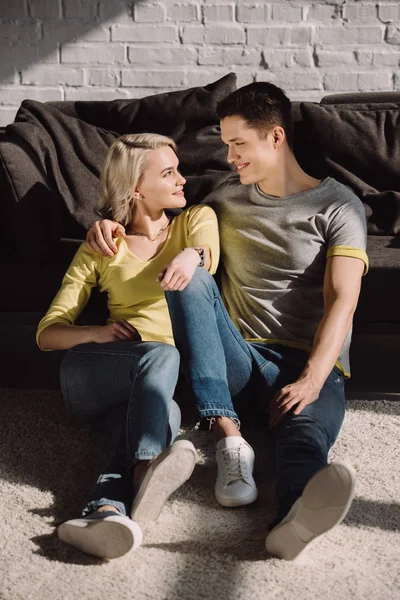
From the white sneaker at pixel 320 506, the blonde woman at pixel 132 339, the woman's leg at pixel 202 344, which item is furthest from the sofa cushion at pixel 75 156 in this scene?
the white sneaker at pixel 320 506

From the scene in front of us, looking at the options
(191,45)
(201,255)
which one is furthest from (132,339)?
Answer: (191,45)

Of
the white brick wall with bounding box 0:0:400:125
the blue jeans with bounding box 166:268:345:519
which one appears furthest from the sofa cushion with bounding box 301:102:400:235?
the blue jeans with bounding box 166:268:345:519

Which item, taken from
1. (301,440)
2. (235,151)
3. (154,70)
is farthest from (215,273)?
(154,70)

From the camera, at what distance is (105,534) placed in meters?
1.37

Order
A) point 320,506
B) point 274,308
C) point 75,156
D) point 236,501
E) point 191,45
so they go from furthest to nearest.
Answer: point 191,45 < point 75,156 < point 274,308 < point 236,501 < point 320,506

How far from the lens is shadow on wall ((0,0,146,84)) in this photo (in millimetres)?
3150

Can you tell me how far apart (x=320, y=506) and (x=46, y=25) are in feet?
8.30

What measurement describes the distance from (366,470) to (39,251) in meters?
1.12

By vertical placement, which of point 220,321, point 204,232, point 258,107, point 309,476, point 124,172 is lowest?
point 309,476

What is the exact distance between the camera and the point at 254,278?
6.47 feet

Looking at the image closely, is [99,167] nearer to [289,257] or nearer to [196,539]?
[289,257]

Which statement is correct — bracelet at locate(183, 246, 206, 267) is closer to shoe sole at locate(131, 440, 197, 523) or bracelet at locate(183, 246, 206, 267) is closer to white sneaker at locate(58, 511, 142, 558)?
shoe sole at locate(131, 440, 197, 523)

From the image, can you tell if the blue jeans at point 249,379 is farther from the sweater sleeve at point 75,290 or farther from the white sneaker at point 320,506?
the sweater sleeve at point 75,290

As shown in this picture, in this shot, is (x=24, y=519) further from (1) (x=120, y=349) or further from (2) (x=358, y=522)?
(2) (x=358, y=522)
